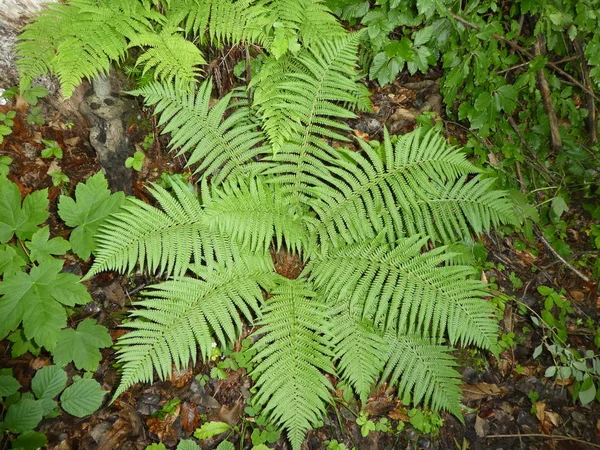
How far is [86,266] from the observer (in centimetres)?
266

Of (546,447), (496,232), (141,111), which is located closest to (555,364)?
(546,447)

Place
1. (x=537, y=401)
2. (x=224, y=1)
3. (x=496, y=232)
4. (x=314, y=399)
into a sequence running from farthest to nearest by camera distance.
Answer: (x=496, y=232) < (x=537, y=401) < (x=224, y=1) < (x=314, y=399)

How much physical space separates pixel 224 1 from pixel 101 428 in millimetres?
2690

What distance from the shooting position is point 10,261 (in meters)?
2.26

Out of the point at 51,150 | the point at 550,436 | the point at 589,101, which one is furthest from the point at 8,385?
the point at 589,101

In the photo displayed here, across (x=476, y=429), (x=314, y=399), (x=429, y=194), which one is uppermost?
(x=429, y=194)

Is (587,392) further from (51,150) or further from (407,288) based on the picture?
(51,150)

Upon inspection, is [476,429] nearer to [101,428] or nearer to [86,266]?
[101,428]

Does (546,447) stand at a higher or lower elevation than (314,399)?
lower

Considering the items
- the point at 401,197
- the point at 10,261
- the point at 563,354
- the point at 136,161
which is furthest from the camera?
the point at 563,354

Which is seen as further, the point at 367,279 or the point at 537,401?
the point at 537,401

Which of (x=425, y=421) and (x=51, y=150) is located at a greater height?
(x=51, y=150)

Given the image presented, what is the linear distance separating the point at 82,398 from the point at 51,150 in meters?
1.59

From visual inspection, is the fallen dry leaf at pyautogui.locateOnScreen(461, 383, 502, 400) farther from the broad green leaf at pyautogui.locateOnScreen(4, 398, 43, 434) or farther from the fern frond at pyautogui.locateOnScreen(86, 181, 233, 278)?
the broad green leaf at pyautogui.locateOnScreen(4, 398, 43, 434)
